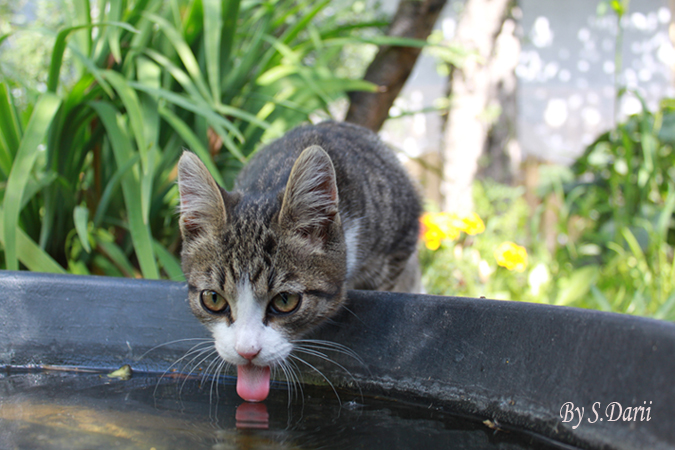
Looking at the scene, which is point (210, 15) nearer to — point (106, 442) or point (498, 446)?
Result: point (106, 442)

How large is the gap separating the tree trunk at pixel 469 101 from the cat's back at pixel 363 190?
177 cm

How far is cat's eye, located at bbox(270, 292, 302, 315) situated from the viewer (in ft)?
4.22

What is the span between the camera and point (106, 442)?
953 mm

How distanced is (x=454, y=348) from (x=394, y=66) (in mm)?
2201

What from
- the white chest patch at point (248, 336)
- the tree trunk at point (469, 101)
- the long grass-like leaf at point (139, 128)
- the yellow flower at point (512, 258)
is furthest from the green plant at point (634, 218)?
the long grass-like leaf at point (139, 128)

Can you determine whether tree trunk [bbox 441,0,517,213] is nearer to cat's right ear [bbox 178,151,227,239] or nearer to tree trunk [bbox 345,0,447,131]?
tree trunk [bbox 345,0,447,131]

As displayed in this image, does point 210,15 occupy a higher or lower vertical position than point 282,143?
higher

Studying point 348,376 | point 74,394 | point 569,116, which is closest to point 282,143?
point 348,376

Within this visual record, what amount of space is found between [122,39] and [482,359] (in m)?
2.18

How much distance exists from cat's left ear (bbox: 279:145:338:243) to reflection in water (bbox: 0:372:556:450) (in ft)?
1.34

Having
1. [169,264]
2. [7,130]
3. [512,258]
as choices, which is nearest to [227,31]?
[7,130]

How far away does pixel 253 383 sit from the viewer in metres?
1.22

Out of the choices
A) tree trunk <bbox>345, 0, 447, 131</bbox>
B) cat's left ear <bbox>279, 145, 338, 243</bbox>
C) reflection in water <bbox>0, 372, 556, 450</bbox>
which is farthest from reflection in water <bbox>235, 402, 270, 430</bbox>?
tree trunk <bbox>345, 0, 447, 131</bbox>

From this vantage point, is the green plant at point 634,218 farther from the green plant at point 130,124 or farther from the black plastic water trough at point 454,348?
the green plant at point 130,124
